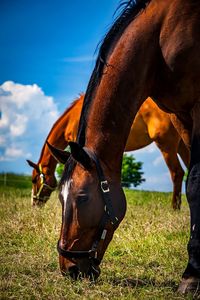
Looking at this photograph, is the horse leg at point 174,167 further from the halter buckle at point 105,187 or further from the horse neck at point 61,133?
the halter buckle at point 105,187

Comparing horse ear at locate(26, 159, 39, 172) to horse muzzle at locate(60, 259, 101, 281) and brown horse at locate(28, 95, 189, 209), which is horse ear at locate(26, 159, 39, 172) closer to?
brown horse at locate(28, 95, 189, 209)

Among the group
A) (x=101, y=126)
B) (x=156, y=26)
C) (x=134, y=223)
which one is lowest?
(x=134, y=223)

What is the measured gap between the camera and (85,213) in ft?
12.2

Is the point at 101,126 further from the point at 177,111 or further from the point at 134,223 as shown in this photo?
the point at 134,223

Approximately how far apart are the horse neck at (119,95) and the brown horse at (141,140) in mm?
5541

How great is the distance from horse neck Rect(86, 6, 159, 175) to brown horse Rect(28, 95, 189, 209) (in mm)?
5541

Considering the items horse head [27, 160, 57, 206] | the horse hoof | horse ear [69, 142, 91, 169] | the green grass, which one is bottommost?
the horse hoof

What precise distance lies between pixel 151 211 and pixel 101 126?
4425mm

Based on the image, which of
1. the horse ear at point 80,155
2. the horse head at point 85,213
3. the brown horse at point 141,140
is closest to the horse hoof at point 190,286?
the horse head at point 85,213

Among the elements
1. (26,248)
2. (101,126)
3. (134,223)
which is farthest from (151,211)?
(101,126)

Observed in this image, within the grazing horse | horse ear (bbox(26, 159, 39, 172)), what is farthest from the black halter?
horse ear (bbox(26, 159, 39, 172))

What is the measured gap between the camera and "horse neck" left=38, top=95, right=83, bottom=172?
12.0m

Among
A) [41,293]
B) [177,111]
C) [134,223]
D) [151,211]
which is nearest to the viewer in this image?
[41,293]

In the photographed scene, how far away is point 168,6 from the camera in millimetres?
4055
